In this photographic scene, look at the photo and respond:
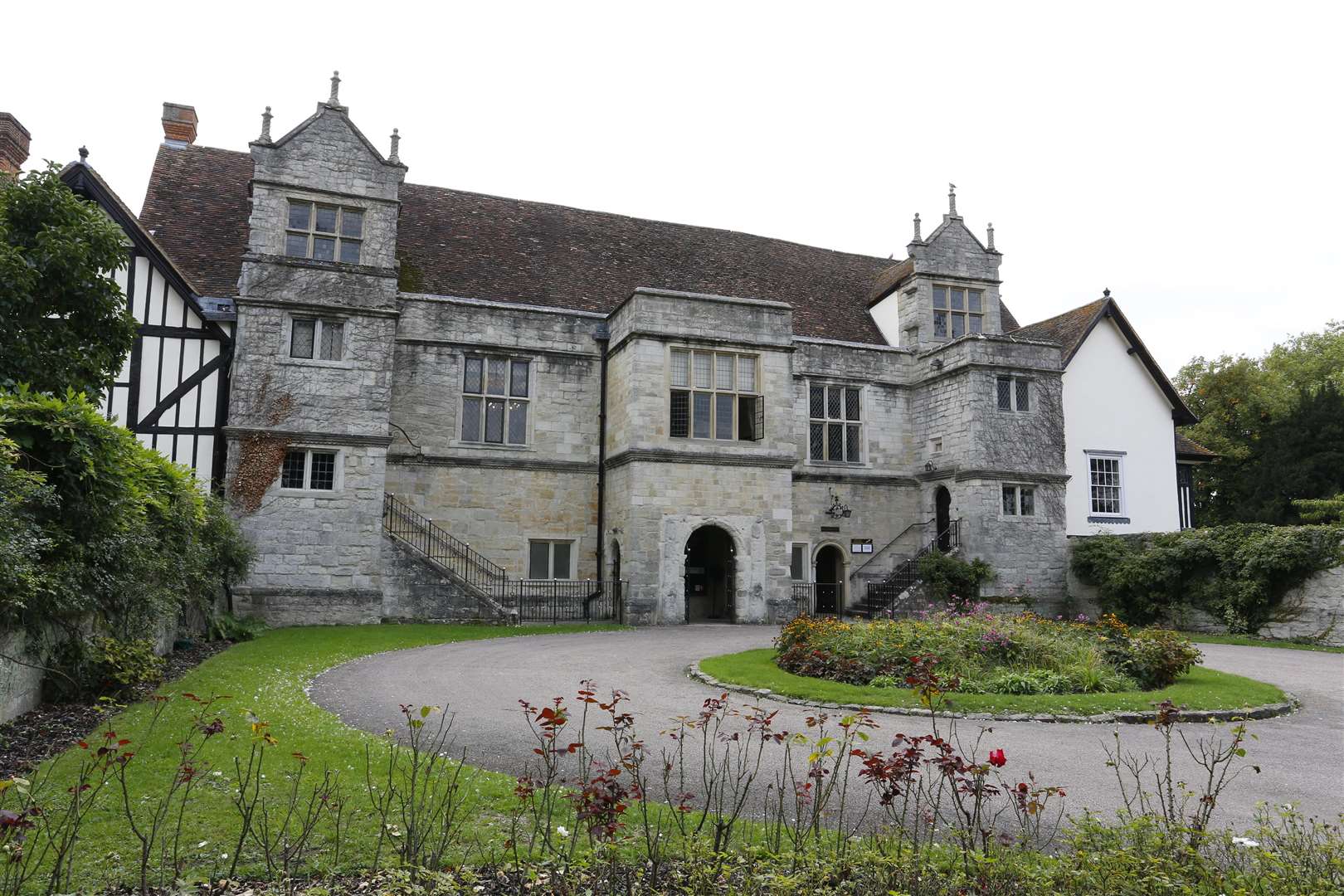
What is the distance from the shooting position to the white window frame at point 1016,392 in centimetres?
2409

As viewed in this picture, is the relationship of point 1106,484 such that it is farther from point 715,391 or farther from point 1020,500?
point 715,391

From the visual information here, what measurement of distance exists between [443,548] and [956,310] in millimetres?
15749

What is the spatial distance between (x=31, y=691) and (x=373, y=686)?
337 centimetres

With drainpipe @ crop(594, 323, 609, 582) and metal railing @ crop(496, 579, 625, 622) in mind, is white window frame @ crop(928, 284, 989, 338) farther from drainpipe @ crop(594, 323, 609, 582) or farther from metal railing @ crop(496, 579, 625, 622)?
metal railing @ crop(496, 579, 625, 622)

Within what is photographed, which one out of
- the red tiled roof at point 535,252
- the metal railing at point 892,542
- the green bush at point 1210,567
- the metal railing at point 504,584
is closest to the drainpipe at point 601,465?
the metal railing at point 504,584

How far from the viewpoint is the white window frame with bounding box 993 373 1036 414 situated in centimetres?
2409

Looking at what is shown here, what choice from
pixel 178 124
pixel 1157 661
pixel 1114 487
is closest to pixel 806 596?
pixel 1114 487

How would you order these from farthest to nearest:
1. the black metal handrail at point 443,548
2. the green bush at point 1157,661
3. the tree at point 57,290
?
the black metal handrail at point 443,548
the tree at point 57,290
the green bush at point 1157,661

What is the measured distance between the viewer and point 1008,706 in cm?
988

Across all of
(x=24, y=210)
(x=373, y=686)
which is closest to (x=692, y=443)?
(x=373, y=686)

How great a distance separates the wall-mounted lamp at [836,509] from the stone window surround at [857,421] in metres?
0.91

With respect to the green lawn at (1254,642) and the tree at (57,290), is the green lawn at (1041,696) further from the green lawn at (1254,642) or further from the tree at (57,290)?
the tree at (57,290)

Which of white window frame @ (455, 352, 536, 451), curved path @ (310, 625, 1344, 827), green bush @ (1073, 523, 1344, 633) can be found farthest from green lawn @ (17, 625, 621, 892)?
green bush @ (1073, 523, 1344, 633)

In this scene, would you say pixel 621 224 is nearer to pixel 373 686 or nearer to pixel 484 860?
pixel 373 686
